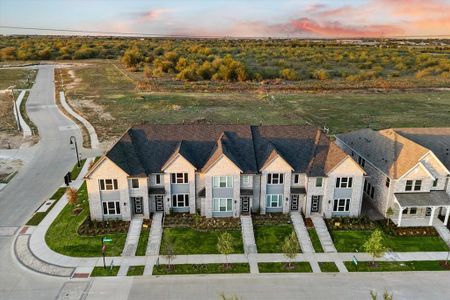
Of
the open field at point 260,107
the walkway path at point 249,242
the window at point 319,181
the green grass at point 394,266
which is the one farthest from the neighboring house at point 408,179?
the open field at point 260,107

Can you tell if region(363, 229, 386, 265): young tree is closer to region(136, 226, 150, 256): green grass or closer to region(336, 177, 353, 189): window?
region(336, 177, 353, 189): window

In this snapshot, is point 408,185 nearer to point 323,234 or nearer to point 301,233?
point 323,234

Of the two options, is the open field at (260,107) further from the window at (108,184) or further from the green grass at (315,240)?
the green grass at (315,240)

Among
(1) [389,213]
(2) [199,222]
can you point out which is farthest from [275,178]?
(1) [389,213]

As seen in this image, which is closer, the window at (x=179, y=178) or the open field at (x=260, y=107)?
the window at (x=179, y=178)

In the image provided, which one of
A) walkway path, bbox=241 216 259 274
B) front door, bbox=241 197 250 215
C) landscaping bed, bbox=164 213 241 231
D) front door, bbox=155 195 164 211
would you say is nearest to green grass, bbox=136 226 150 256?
landscaping bed, bbox=164 213 241 231
